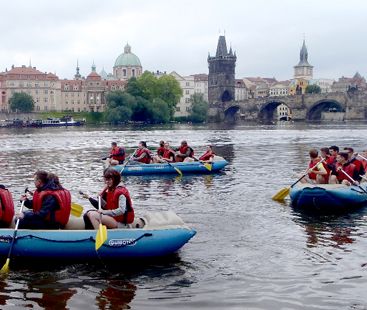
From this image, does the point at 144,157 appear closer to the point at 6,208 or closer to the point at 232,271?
the point at 6,208

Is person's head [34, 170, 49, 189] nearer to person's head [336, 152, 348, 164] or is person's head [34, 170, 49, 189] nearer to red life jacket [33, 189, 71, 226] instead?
red life jacket [33, 189, 71, 226]

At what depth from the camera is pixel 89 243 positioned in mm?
10367

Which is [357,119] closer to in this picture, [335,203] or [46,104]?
[46,104]

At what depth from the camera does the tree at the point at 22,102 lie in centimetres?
14325

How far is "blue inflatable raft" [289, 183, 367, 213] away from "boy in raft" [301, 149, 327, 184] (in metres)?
0.57

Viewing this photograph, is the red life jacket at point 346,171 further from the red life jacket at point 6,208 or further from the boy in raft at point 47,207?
the red life jacket at point 6,208

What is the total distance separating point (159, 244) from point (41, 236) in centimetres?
207

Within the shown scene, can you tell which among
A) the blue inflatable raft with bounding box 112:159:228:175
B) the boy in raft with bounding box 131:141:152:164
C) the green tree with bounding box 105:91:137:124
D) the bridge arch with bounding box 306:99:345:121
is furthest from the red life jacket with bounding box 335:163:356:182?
the bridge arch with bounding box 306:99:345:121

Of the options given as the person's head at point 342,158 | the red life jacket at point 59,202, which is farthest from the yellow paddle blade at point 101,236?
the person's head at point 342,158

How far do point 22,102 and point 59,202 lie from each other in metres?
138

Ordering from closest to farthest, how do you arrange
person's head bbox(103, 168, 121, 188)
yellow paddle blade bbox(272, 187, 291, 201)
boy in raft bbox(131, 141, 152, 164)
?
1. person's head bbox(103, 168, 121, 188)
2. yellow paddle blade bbox(272, 187, 291, 201)
3. boy in raft bbox(131, 141, 152, 164)

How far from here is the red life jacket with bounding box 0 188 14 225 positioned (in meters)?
10.7

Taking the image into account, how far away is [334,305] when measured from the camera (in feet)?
28.5

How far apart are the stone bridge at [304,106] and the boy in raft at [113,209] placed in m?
123
